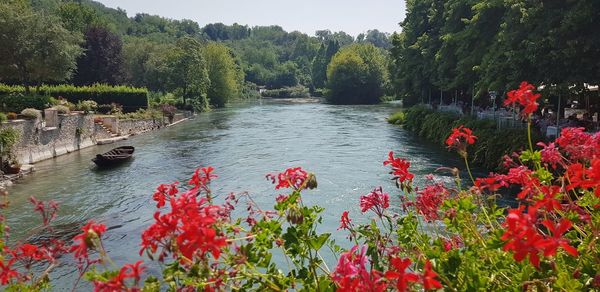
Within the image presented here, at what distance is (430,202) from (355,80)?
82.8m

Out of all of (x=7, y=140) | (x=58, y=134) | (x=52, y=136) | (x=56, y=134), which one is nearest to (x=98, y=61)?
(x=58, y=134)

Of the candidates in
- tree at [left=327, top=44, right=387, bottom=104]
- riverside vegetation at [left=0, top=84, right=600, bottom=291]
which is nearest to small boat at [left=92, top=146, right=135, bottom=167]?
riverside vegetation at [left=0, top=84, right=600, bottom=291]

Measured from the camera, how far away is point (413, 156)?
2595cm

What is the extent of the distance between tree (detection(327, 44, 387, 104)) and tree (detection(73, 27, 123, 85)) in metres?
37.6

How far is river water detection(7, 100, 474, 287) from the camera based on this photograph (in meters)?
15.1

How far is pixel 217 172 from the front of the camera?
22953mm

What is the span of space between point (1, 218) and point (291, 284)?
180 cm

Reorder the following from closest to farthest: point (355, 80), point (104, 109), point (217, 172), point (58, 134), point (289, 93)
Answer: point (217, 172), point (58, 134), point (104, 109), point (355, 80), point (289, 93)

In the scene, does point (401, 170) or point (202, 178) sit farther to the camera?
point (401, 170)

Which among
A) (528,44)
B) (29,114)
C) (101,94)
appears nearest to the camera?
(528,44)

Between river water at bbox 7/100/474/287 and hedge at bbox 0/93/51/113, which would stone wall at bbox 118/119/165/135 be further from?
hedge at bbox 0/93/51/113

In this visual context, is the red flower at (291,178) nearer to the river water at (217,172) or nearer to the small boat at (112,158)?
the river water at (217,172)

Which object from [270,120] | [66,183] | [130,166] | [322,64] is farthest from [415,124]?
[322,64]

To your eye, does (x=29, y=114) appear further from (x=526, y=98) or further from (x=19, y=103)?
(x=526, y=98)
